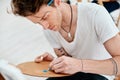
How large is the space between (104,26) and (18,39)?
1.10m

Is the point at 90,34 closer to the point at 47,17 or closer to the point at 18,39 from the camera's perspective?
the point at 47,17

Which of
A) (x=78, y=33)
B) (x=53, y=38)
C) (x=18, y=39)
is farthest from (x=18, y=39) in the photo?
(x=78, y=33)

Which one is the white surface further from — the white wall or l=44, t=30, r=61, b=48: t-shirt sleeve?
l=44, t=30, r=61, b=48: t-shirt sleeve

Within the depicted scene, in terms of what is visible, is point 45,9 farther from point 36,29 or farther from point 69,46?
point 36,29

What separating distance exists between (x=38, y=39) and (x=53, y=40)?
0.83m

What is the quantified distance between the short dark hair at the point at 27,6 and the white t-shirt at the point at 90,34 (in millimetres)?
208

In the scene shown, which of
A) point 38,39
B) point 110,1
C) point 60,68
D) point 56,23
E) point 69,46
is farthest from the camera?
point 38,39

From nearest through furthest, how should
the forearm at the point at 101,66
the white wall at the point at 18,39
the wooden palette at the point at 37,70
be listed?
the wooden palette at the point at 37,70, the forearm at the point at 101,66, the white wall at the point at 18,39

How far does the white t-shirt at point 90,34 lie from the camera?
103 centimetres

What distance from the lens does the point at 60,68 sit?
910 mm

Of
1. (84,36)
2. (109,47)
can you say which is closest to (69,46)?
(84,36)

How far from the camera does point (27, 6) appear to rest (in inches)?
37.2

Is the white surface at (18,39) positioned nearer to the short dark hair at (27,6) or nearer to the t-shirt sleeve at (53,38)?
the t-shirt sleeve at (53,38)

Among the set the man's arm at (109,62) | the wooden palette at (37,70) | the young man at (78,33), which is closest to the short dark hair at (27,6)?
the young man at (78,33)
